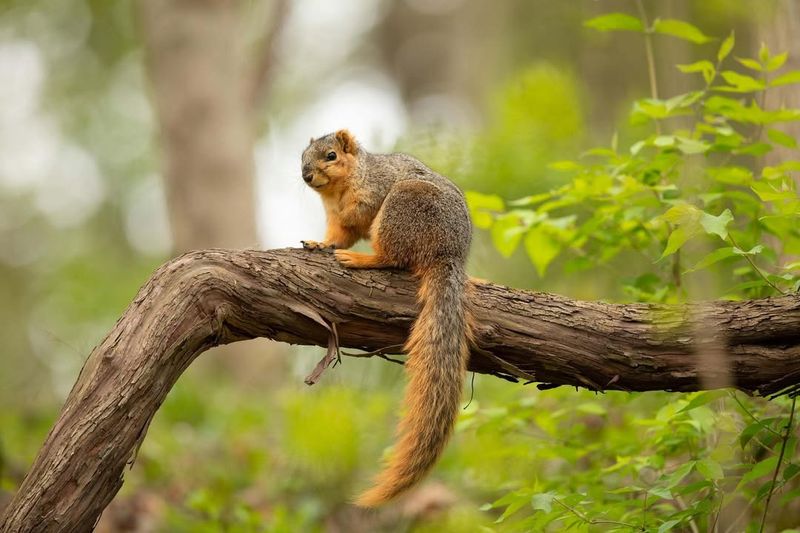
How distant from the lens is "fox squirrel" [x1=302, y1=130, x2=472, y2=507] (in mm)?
1986

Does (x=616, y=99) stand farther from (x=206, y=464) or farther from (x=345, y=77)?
(x=345, y=77)

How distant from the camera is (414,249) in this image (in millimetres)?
2287

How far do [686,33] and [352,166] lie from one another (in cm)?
108

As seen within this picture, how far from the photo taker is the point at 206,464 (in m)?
3.99

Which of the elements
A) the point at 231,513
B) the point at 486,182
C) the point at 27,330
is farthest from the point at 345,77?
the point at 231,513

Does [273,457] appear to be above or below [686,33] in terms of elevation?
below

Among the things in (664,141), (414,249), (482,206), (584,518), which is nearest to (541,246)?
(482,206)

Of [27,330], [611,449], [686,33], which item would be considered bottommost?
[27,330]

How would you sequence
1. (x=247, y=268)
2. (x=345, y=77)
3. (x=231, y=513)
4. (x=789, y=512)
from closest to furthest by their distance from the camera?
(x=247, y=268) → (x=789, y=512) → (x=231, y=513) → (x=345, y=77)

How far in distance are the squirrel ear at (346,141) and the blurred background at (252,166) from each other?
869mm

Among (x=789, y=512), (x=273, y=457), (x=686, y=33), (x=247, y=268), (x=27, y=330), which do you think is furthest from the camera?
(x=27, y=330)

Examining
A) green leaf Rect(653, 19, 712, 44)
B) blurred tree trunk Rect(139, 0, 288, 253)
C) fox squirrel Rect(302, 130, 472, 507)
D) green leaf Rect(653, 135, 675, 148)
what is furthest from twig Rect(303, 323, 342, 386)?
blurred tree trunk Rect(139, 0, 288, 253)

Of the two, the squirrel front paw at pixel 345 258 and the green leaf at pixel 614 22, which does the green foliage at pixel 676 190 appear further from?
the squirrel front paw at pixel 345 258

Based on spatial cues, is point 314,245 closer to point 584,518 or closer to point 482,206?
point 482,206
